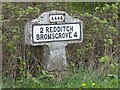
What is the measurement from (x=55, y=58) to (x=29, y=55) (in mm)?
499

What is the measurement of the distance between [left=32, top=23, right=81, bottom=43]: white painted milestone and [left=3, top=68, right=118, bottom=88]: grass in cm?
57

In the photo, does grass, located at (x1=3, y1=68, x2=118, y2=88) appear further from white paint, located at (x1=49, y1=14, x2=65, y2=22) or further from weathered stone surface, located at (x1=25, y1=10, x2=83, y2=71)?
white paint, located at (x1=49, y1=14, x2=65, y2=22)

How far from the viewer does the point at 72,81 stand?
23.2ft

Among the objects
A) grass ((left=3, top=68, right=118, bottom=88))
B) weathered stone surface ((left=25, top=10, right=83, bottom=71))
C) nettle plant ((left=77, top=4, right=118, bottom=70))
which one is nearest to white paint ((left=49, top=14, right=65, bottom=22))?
weathered stone surface ((left=25, top=10, right=83, bottom=71))

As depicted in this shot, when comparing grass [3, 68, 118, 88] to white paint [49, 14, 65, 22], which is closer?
grass [3, 68, 118, 88]

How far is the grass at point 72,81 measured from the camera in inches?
270

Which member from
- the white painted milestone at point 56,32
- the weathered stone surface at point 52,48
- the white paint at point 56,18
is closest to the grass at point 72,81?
the weathered stone surface at point 52,48

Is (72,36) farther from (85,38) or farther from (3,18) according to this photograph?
(3,18)

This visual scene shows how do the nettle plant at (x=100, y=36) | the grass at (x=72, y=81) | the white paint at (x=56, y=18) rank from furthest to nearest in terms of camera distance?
the nettle plant at (x=100, y=36)
the white paint at (x=56, y=18)
the grass at (x=72, y=81)

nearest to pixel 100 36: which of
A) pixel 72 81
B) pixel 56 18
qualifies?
pixel 56 18

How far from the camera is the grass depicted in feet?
22.5

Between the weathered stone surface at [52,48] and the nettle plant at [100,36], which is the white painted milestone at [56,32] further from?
the nettle plant at [100,36]

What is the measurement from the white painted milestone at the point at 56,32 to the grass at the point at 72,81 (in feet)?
1.87

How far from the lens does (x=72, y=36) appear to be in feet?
23.7
